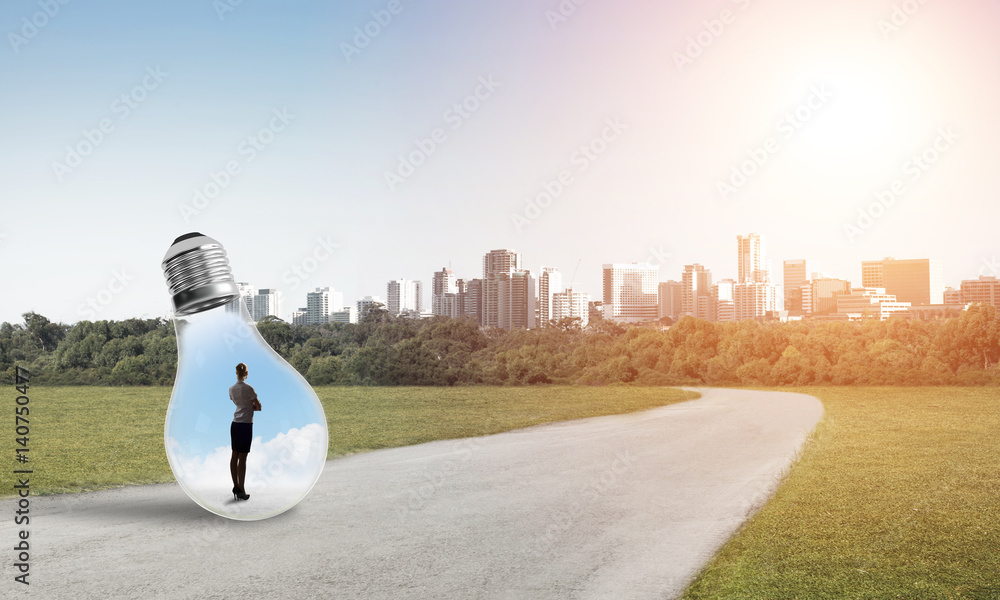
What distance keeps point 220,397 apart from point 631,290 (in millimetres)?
54544

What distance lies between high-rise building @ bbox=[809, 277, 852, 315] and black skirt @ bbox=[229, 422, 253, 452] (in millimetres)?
52865

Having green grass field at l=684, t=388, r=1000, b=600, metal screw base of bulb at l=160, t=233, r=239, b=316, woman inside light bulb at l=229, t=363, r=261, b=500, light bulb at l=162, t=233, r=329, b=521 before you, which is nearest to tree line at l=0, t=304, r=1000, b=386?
green grass field at l=684, t=388, r=1000, b=600

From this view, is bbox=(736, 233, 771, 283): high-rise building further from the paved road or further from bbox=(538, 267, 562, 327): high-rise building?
the paved road

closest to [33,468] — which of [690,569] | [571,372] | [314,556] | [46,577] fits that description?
[46,577]


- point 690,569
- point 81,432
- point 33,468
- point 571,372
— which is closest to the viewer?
point 690,569

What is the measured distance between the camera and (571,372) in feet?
135

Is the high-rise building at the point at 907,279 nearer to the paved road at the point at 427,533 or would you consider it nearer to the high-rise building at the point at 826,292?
the high-rise building at the point at 826,292

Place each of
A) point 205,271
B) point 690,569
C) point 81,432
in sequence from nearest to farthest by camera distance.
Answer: point 205,271
point 690,569
point 81,432

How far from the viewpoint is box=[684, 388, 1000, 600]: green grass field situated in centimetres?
646

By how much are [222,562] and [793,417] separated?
67.2 ft

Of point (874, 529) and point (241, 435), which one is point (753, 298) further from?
point (241, 435)

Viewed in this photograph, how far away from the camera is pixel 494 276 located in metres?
50.1

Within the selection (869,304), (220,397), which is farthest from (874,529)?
(869,304)

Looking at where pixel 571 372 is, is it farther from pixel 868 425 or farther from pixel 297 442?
pixel 297 442
